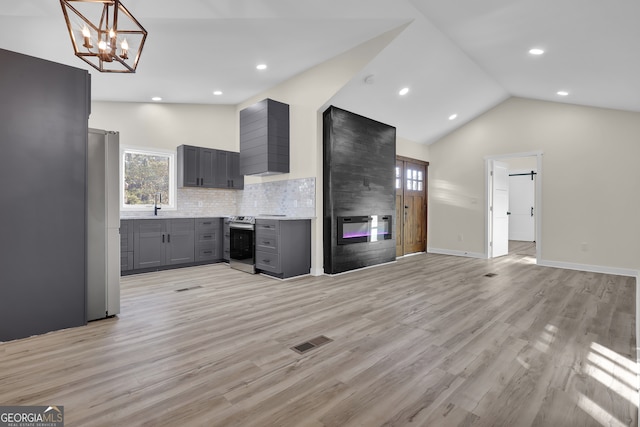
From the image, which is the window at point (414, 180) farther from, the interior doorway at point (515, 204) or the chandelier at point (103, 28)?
the chandelier at point (103, 28)

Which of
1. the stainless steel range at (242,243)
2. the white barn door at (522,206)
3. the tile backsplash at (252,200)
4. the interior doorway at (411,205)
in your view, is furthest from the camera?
the white barn door at (522,206)

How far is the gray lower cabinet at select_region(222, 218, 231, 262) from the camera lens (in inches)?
226

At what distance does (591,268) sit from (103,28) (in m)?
7.85

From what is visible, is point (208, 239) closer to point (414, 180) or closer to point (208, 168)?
point (208, 168)

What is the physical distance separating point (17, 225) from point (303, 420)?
264cm

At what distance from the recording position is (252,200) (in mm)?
6258

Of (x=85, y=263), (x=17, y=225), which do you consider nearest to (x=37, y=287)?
(x=85, y=263)

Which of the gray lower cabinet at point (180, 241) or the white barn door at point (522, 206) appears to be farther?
the white barn door at point (522, 206)

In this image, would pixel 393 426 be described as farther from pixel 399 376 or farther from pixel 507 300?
pixel 507 300

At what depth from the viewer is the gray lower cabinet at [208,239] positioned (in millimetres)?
5652

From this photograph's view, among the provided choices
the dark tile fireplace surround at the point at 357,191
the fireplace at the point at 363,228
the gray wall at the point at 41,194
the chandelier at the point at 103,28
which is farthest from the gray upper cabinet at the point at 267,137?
the gray wall at the point at 41,194

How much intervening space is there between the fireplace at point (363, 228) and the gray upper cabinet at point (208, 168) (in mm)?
2584

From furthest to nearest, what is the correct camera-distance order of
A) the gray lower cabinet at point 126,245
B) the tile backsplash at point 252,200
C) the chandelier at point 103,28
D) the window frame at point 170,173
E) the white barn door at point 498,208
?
the white barn door at point 498,208
the window frame at point 170,173
the tile backsplash at point 252,200
the gray lower cabinet at point 126,245
the chandelier at point 103,28

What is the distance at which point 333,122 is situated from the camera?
4863mm
